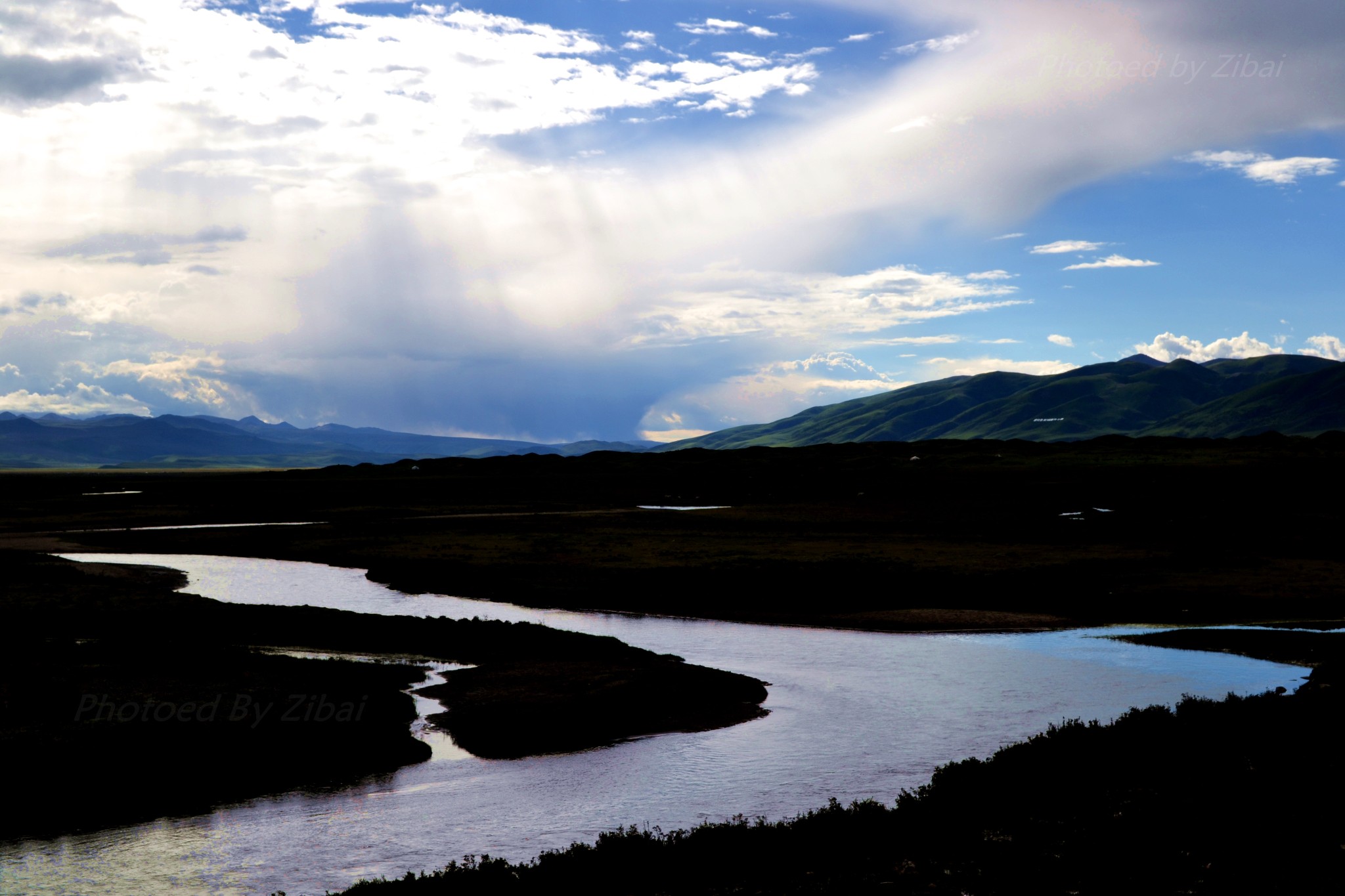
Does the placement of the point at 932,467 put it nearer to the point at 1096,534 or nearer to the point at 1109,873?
the point at 1096,534

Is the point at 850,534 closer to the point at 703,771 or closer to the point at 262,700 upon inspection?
the point at 703,771

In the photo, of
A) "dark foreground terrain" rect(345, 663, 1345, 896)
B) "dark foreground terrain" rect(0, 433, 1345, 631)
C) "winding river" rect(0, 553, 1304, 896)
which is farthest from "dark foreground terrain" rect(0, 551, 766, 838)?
"dark foreground terrain" rect(0, 433, 1345, 631)

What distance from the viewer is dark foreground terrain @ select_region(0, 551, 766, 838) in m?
25.8

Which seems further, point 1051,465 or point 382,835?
point 1051,465

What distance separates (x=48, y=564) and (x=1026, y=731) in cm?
6439

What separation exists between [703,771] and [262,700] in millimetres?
15159

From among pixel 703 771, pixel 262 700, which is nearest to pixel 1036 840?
pixel 703 771

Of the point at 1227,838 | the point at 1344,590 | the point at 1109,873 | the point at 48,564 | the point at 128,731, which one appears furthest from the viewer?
the point at 48,564

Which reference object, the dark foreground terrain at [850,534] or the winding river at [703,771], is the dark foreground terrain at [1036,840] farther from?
the dark foreground terrain at [850,534]

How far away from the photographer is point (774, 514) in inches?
4286

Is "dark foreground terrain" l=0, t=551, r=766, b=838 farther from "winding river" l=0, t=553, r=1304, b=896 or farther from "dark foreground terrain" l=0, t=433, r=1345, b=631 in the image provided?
"dark foreground terrain" l=0, t=433, r=1345, b=631

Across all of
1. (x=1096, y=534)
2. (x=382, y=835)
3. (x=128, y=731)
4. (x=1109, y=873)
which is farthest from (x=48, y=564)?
(x=1096, y=534)

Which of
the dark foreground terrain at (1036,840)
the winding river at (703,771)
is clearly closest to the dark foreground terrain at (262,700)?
the winding river at (703,771)

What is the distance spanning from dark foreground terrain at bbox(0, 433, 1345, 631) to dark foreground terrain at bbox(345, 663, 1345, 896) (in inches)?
1079
